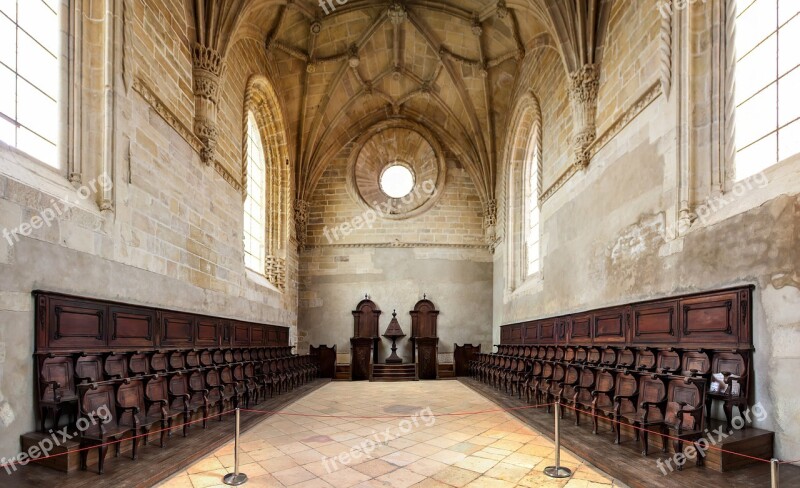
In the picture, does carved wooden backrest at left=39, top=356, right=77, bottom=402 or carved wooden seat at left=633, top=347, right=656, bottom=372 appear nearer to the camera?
carved wooden backrest at left=39, top=356, right=77, bottom=402

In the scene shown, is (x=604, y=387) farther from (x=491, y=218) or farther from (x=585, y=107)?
(x=491, y=218)

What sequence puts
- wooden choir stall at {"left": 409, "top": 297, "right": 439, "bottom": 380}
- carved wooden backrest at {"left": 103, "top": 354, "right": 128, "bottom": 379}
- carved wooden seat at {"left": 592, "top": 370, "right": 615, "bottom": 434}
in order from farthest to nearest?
wooden choir stall at {"left": 409, "top": 297, "right": 439, "bottom": 380}, carved wooden seat at {"left": 592, "top": 370, "right": 615, "bottom": 434}, carved wooden backrest at {"left": 103, "top": 354, "right": 128, "bottom": 379}

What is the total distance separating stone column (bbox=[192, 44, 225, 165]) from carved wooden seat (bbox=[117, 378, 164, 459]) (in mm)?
5241

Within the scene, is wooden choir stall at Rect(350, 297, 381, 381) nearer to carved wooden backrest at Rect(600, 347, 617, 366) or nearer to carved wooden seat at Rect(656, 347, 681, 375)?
carved wooden backrest at Rect(600, 347, 617, 366)

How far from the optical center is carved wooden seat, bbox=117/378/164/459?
16.6 ft

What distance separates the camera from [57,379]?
5.12m

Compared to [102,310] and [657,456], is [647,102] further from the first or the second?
[102,310]

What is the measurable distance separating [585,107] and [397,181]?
1006 cm

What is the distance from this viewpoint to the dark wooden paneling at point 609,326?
7.82 m

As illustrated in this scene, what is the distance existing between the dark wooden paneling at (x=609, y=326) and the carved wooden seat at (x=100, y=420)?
7.16 metres

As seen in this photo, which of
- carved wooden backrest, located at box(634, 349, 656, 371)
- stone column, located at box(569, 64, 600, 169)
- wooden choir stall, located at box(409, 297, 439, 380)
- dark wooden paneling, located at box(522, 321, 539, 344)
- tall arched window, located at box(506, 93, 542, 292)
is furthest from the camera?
wooden choir stall, located at box(409, 297, 439, 380)

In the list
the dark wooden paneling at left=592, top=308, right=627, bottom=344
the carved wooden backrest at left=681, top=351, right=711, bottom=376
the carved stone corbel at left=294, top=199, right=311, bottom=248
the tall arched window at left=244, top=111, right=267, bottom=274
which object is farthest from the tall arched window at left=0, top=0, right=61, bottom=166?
the carved stone corbel at left=294, top=199, right=311, bottom=248

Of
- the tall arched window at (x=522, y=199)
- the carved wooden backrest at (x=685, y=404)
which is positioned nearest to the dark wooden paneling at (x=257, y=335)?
the tall arched window at (x=522, y=199)

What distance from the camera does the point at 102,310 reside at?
6.02 m
